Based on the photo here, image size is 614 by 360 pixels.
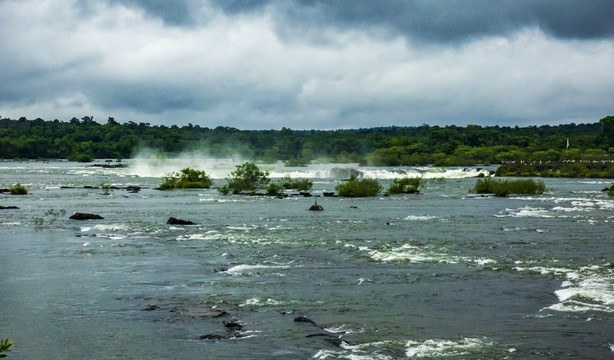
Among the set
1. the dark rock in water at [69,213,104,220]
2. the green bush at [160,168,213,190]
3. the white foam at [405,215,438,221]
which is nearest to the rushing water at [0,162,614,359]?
the white foam at [405,215,438,221]

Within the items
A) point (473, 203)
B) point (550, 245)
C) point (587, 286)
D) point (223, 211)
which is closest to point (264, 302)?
point (587, 286)

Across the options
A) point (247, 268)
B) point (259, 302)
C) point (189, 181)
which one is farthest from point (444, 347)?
point (189, 181)

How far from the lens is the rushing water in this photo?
47.2ft

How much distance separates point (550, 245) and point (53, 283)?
18.6m

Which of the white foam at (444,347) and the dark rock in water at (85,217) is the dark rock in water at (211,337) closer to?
the white foam at (444,347)

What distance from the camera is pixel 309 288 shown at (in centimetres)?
2022

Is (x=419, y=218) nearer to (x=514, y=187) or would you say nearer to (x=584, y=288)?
(x=584, y=288)

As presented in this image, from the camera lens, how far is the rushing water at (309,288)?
14.4 metres

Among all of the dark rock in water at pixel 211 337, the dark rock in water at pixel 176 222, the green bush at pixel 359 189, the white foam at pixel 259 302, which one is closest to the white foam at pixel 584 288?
the white foam at pixel 259 302

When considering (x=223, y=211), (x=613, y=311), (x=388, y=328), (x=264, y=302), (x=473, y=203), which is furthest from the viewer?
(x=473, y=203)

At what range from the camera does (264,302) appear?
18.2 m

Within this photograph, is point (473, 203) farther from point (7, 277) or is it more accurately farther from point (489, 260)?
point (7, 277)

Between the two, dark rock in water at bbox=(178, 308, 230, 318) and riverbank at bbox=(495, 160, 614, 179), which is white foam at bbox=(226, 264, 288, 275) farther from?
riverbank at bbox=(495, 160, 614, 179)

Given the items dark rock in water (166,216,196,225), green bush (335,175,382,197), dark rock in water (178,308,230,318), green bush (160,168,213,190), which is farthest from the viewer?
green bush (160,168,213,190)
